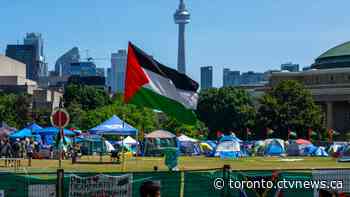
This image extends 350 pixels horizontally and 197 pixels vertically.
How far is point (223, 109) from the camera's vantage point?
139875mm

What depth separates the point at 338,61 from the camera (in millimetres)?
167375

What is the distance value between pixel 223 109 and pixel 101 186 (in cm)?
12469

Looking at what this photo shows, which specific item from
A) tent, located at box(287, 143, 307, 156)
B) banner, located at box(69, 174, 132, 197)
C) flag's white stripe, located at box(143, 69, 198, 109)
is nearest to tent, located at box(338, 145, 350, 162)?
tent, located at box(287, 143, 307, 156)

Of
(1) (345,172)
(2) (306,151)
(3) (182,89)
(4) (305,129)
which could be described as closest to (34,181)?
(3) (182,89)

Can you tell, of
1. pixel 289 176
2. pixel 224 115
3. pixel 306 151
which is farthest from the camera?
pixel 224 115

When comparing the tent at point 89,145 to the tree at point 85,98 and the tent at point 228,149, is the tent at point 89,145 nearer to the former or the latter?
the tent at point 228,149

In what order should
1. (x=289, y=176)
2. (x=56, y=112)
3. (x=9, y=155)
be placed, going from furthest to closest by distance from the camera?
(x=9, y=155) → (x=56, y=112) → (x=289, y=176)

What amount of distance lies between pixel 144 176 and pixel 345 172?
4.67 m

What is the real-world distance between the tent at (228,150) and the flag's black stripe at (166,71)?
163 feet

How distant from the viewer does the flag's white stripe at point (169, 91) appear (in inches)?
752

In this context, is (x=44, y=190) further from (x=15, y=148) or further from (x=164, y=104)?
(x=15, y=148)

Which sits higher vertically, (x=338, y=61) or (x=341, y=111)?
(x=338, y=61)

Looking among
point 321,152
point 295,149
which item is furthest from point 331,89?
point 321,152

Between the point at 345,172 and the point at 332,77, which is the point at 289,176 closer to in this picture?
the point at 345,172
